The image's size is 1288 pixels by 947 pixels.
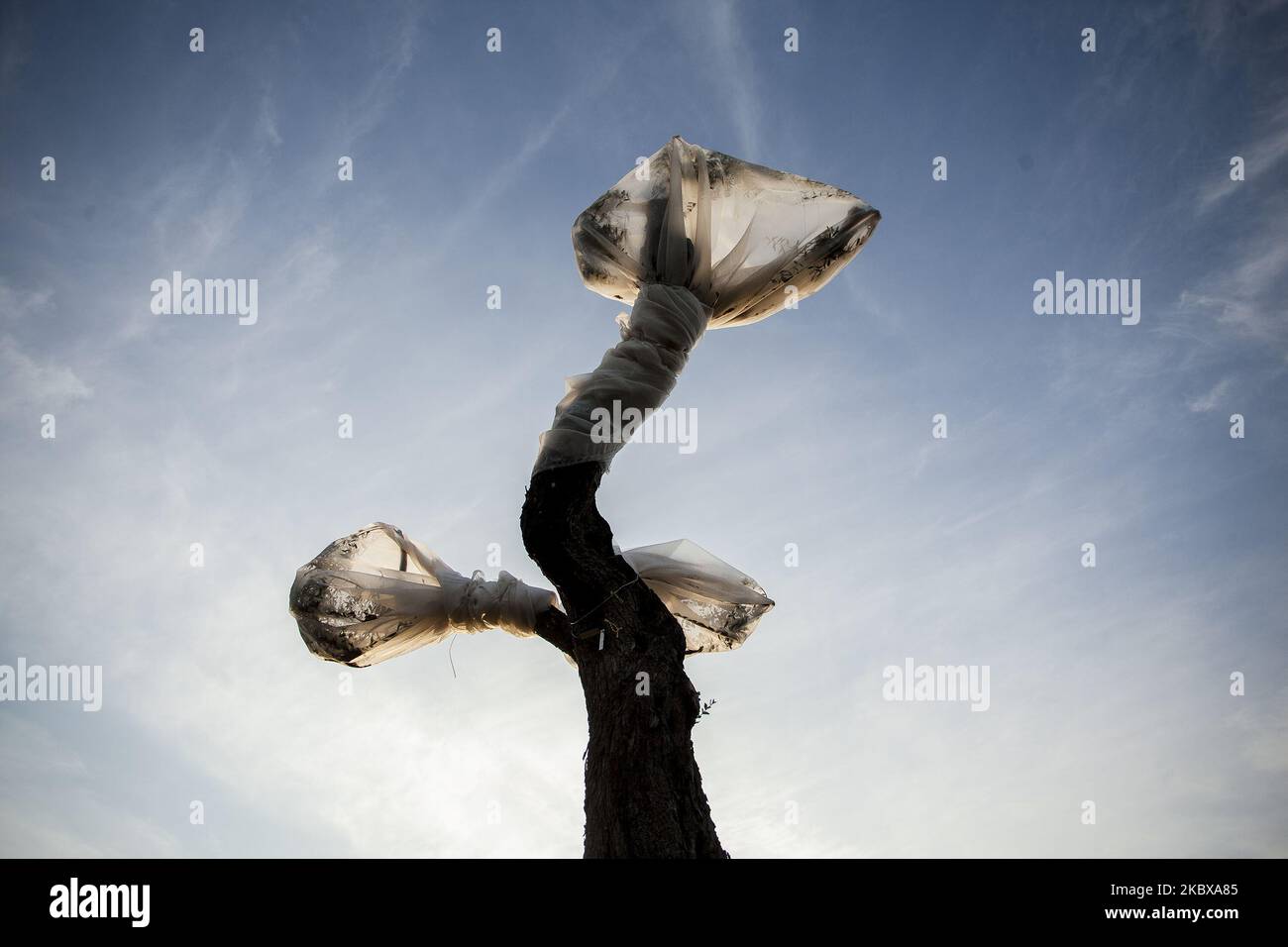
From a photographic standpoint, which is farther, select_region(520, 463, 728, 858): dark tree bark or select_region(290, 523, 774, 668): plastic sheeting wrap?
select_region(290, 523, 774, 668): plastic sheeting wrap

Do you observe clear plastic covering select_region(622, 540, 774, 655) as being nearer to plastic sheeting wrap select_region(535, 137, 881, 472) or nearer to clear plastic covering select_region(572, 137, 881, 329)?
plastic sheeting wrap select_region(535, 137, 881, 472)

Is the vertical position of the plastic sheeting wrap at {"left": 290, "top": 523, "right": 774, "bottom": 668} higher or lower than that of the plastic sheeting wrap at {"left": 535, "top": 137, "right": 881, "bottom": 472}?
lower

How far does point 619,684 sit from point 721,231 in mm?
2451

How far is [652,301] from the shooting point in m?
4.19

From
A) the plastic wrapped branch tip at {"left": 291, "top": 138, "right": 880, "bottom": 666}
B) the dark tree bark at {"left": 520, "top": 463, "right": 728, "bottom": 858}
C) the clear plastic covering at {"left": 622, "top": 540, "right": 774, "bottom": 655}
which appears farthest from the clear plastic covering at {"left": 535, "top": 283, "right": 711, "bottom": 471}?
the clear plastic covering at {"left": 622, "top": 540, "right": 774, "bottom": 655}

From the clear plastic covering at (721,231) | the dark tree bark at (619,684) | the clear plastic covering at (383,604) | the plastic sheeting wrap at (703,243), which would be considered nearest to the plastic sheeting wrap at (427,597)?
the clear plastic covering at (383,604)

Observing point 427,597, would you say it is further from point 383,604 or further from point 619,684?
point 619,684

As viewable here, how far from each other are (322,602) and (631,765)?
181 centimetres

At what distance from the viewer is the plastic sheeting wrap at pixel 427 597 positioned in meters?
4.27

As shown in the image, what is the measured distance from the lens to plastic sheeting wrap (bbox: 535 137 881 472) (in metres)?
4.22

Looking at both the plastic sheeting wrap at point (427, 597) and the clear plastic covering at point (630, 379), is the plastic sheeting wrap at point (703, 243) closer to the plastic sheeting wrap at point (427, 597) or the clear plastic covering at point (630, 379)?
the clear plastic covering at point (630, 379)

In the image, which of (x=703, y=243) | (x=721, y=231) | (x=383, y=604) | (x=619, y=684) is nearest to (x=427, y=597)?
(x=383, y=604)
